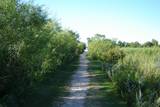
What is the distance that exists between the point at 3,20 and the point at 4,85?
3.89m

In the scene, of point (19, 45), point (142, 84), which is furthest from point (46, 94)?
point (142, 84)

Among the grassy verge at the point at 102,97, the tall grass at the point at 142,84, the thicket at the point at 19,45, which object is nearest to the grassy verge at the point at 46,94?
the thicket at the point at 19,45

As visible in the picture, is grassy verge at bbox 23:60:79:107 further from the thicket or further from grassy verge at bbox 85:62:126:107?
grassy verge at bbox 85:62:126:107

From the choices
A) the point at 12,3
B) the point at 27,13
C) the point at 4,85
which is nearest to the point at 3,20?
the point at 12,3

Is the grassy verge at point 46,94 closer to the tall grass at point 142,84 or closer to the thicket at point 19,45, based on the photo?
the thicket at point 19,45

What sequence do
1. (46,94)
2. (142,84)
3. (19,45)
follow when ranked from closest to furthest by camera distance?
(19,45)
(142,84)
(46,94)

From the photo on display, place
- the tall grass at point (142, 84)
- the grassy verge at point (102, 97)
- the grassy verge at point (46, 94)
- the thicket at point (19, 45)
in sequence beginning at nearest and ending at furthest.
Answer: the thicket at point (19, 45), the tall grass at point (142, 84), the grassy verge at point (46, 94), the grassy verge at point (102, 97)

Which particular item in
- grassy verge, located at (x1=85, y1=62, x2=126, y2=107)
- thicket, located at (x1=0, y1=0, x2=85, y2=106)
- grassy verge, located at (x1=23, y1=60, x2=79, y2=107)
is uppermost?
thicket, located at (x1=0, y1=0, x2=85, y2=106)

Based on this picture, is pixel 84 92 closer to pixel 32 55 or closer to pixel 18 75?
pixel 32 55

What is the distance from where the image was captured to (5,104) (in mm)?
12344

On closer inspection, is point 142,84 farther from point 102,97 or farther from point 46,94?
point 46,94

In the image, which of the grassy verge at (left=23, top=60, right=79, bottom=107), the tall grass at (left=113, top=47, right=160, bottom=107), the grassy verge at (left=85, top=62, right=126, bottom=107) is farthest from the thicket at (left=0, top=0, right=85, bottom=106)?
the tall grass at (left=113, top=47, right=160, bottom=107)

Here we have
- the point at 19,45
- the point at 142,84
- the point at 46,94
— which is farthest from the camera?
the point at 46,94

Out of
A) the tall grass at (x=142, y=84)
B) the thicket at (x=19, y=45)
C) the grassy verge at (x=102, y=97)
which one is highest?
the thicket at (x=19, y=45)
